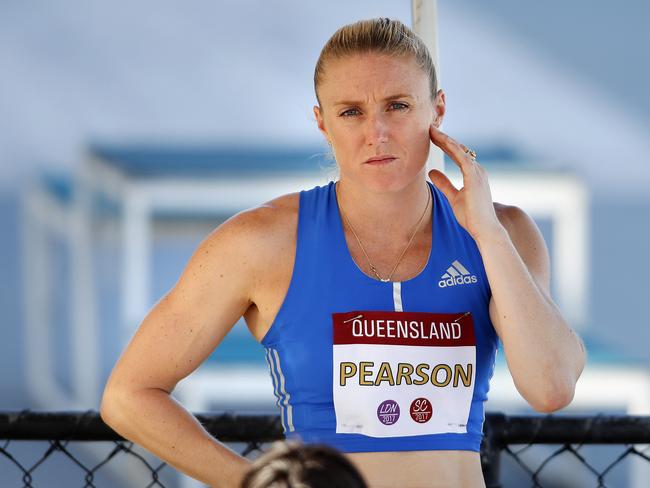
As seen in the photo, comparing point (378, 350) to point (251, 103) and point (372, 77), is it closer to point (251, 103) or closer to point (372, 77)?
point (372, 77)

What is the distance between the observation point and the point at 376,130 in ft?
4.43

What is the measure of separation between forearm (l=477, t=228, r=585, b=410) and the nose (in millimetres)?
180

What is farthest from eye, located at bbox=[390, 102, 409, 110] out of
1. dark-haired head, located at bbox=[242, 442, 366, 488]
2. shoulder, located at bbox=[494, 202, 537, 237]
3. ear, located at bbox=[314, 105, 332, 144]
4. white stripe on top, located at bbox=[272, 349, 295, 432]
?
dark-haired head, located at bbox=[242, 442, 366, 488]

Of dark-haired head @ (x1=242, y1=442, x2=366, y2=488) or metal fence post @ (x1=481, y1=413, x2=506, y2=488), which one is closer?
dark-haired head @ (x1=242, y1=442, x2=366, y2=488)

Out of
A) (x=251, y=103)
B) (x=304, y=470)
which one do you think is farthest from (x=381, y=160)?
(x=251, y=103)

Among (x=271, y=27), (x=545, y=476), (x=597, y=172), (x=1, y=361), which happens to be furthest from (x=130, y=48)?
(x=545, y=476)

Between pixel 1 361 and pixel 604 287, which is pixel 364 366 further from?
pixel 1 361

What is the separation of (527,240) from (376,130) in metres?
0.28

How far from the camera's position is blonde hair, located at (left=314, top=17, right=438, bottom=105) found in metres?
1.39

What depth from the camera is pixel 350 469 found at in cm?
77

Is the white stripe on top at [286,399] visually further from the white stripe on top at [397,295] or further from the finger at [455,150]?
the finger at [455,150]

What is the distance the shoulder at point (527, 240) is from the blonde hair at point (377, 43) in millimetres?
210

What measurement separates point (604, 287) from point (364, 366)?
5.30 metres

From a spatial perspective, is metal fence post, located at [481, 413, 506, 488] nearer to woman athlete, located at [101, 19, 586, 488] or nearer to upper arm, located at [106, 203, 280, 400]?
woman athlete, located at [101, 19, 586, 488]
